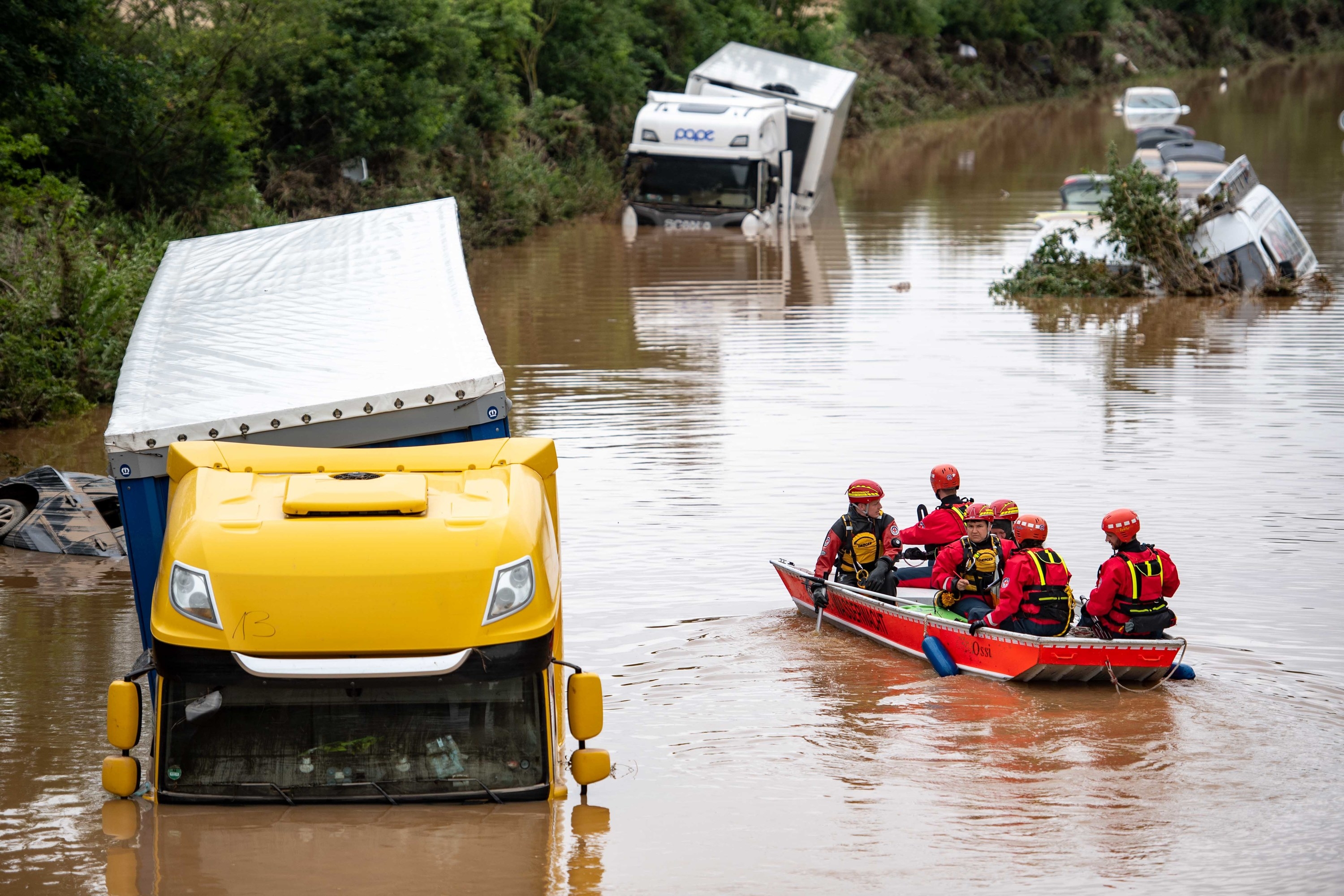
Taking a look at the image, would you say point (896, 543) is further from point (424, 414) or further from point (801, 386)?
point (801, 386)

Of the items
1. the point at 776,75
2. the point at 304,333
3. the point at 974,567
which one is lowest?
the point at 974,567

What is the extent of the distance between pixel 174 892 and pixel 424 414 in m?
2.99

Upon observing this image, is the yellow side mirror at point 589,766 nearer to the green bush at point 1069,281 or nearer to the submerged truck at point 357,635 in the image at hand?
the submerged truck at point 357,635

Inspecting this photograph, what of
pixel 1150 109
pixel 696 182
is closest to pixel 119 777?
pixel 696 182

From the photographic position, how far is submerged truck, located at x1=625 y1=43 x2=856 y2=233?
3638cm

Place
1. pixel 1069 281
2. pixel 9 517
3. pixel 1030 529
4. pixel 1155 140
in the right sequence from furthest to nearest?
pixel 1155 140, pixel 1069 281, pixel 9 517, pixel 1030 529

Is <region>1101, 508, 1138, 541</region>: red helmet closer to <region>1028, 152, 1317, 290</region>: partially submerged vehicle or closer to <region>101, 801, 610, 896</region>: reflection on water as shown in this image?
<region>101, 801, 610, 896</region>: reflection on water

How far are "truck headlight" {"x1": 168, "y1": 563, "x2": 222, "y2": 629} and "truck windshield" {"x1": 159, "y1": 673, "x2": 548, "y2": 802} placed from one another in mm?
417

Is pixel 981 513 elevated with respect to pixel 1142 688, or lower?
elevated

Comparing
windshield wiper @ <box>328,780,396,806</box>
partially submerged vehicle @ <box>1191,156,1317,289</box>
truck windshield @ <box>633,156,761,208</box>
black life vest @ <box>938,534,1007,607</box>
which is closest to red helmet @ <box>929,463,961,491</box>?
black life vest @ <box>938,534,1007,607</box>

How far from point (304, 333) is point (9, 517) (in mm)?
4989

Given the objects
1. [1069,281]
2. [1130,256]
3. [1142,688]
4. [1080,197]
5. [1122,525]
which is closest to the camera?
[1122,525]

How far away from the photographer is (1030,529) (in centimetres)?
1080

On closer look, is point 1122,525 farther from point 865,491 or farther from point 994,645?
point 865,491
